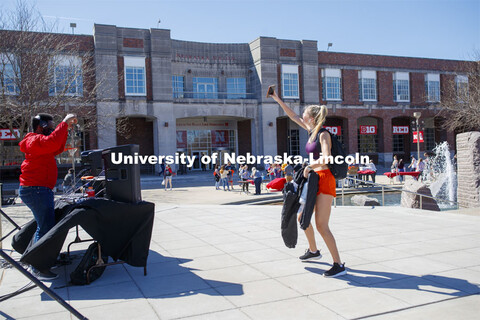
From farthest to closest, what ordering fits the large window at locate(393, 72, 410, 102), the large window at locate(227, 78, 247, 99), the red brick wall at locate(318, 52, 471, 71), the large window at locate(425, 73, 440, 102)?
the large window at locate(425, 73, 440, 102) < the large window at locate(393, 72, 410, 102) < the red brick wall at locate(318, 52, 471, 71) < the large window at locate(227, 78, 247, 99)

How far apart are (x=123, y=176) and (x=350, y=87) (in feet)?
121

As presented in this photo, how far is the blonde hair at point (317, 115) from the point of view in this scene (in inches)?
184

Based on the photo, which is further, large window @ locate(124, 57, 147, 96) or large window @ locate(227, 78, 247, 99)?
large window @ locate(227, 78, 247, 99)

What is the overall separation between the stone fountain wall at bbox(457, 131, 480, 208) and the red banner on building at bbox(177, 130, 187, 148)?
27.5 meters

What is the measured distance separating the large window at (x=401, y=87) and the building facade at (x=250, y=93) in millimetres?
99

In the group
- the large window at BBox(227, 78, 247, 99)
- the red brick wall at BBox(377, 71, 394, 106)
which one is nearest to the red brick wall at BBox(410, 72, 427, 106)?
the red brick wall at BBox(377, 71, 394, 106)

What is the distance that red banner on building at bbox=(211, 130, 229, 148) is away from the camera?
3866 centimetres

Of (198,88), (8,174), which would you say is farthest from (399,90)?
(8,174)

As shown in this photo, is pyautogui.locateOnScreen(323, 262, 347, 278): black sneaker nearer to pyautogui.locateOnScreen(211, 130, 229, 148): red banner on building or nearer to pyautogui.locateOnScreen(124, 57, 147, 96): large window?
pyautogui.locateOnScreen(124, 57, 147, 96): large window

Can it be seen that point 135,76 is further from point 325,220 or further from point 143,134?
point 325,220

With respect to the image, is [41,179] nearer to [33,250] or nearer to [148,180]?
[33,250]

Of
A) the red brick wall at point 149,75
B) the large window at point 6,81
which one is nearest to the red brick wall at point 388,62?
the red brick wall at point 149,75

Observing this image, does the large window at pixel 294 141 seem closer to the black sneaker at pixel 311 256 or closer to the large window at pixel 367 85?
the large window at pixel 367 85

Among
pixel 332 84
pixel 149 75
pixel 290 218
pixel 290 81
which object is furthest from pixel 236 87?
pixel 290 218
